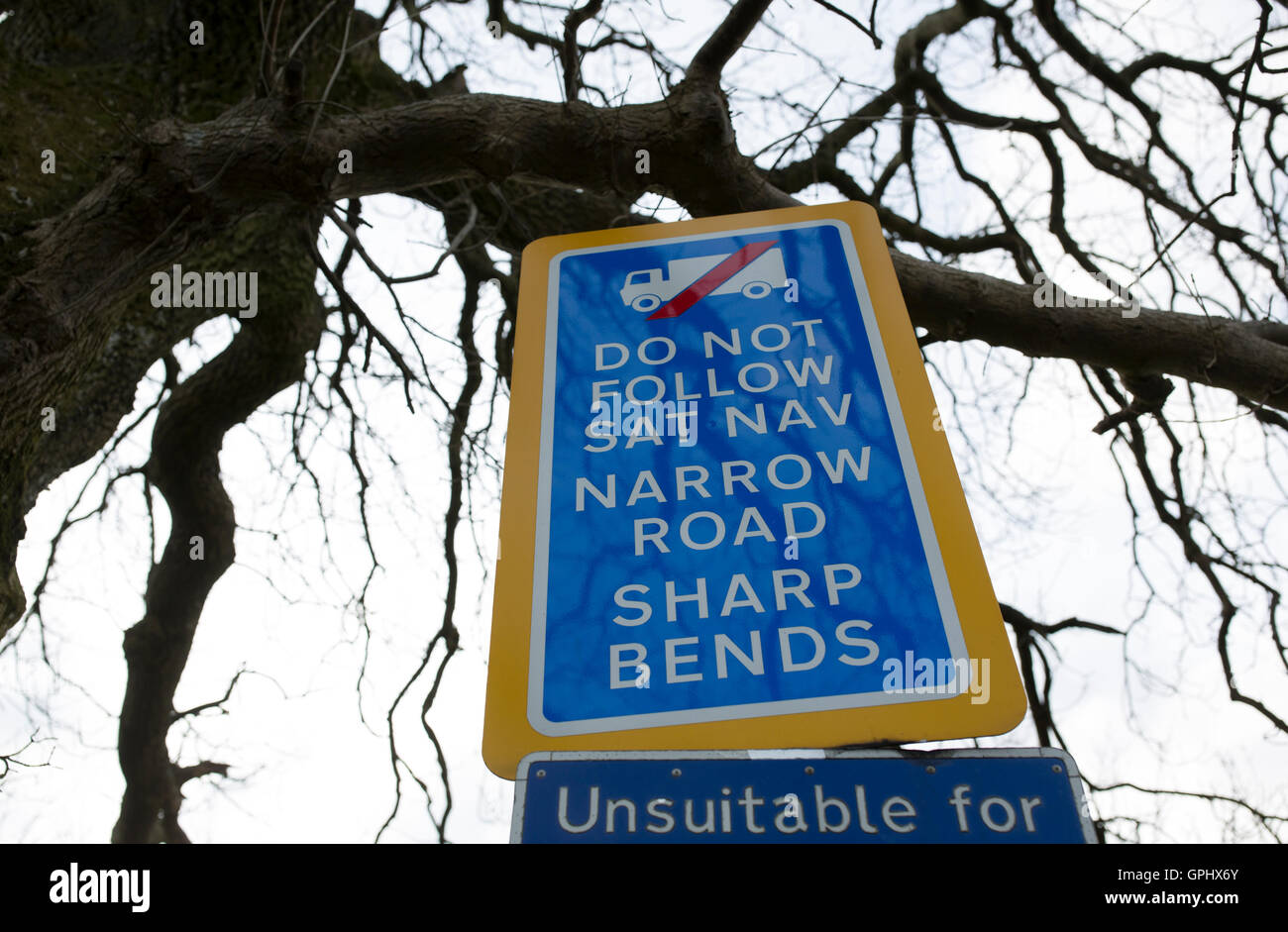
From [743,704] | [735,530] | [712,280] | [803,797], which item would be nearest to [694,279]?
[712,280]

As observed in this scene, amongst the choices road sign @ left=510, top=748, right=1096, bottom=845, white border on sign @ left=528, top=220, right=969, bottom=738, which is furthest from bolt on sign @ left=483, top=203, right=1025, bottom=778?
road sign @ left=510, top=748, right=1096, bottom=845

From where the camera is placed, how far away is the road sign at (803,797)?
80 cm

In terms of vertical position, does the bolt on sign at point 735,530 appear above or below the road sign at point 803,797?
above

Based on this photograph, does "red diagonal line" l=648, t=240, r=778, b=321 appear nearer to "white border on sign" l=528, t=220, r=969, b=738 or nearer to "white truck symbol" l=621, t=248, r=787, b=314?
"white truck symbol" l=621, t=248, r=787, b=314

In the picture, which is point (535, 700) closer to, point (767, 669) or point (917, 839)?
point (767, 669)

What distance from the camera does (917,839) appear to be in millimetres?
795

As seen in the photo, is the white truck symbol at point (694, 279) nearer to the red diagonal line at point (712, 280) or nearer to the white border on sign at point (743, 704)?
the red diagonal line at point (712, 280)

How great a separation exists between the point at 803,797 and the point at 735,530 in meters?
0.42

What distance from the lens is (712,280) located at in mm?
1570

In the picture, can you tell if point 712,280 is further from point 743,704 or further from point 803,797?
point 803,797

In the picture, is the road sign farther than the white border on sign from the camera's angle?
No

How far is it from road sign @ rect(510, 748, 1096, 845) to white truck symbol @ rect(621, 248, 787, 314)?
899 millimetres

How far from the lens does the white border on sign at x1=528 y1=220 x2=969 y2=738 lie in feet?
3.33

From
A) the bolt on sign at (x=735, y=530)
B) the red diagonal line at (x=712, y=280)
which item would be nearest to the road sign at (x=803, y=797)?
the bolt on sign at (x=735, y=530)
